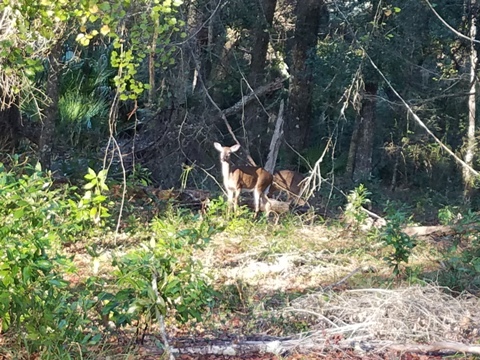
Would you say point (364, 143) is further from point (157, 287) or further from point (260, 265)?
point (157, 287)

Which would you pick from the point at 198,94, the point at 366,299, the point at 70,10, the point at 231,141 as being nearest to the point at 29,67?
the point at 70,10

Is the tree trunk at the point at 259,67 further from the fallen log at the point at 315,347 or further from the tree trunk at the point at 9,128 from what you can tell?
the fallen log at the point at 315,347

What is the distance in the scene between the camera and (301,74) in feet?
55.8

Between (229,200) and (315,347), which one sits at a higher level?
(315,347)

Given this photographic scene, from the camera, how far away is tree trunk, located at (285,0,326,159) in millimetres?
16844

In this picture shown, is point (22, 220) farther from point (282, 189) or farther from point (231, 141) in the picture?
point (231, 141)

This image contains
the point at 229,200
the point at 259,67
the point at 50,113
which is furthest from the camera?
the point at 259,67

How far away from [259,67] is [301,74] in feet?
5.14

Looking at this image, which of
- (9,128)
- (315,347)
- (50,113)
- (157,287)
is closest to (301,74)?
(9,128)

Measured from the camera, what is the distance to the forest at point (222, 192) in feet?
14.9

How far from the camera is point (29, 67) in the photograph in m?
6.96

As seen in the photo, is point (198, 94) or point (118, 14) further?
point (198, 94)

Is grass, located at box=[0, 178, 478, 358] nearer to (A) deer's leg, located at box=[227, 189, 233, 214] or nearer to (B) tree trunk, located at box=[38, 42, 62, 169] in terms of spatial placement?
(A) deer's leg, located at box=[227, 189, 233, 214]

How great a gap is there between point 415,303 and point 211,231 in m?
1.82
